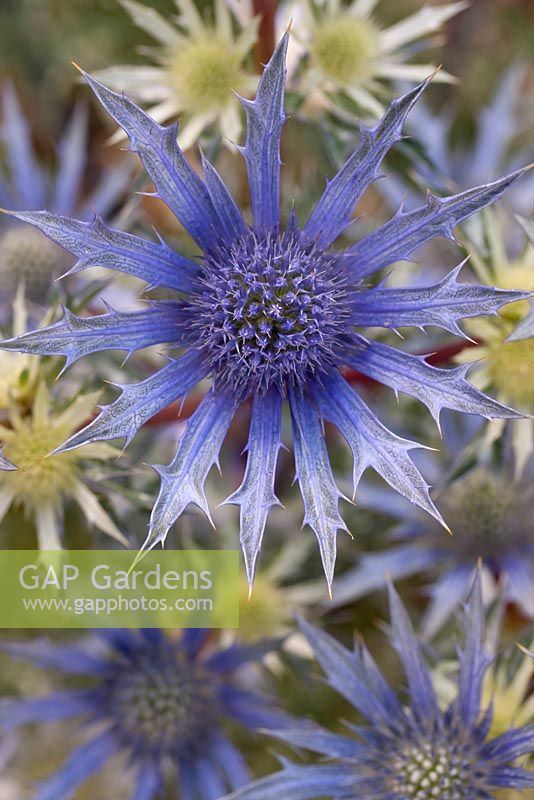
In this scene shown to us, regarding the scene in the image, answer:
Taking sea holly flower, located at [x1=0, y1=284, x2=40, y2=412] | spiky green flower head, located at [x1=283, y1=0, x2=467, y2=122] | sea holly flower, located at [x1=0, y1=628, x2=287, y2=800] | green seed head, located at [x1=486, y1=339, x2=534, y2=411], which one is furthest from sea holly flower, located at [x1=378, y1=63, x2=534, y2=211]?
sea holly flower, located at [x1=0, y1=628, x2=287, y2=800]

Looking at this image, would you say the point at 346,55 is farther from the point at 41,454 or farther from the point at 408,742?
the point at 408,742

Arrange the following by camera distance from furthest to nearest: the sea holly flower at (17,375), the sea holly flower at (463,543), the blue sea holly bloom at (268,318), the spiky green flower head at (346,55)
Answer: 1. the sea holly flower at (463,543)
2. the spiky green flower head at (346,55)
3. the sea holly flower at (17,375)
4. the blue sea holly bloom at (268,318)

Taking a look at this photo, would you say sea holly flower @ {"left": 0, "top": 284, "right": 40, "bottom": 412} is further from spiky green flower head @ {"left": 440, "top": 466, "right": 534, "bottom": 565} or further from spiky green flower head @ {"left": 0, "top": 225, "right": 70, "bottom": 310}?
spiky green flower head @ {"left": 440, "top": 466, "right": 534, "bottom": 565}

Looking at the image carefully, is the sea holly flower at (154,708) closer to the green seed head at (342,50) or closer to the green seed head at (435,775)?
the green seed head at (435,775)

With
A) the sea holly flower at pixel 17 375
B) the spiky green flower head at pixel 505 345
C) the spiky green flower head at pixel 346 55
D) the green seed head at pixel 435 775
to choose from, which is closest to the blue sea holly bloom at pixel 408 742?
the green seed head at pixel 435 775

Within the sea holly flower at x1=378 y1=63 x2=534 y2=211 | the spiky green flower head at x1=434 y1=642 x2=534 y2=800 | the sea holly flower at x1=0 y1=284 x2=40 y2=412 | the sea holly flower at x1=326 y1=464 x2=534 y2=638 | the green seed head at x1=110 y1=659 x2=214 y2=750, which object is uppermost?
the sea holly flower at x1=378 y1=63 x2=534 y2=211

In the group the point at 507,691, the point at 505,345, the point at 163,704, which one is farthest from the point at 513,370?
the point at 163,704
